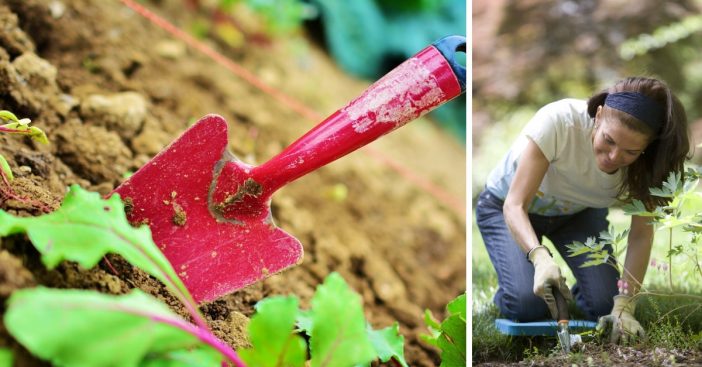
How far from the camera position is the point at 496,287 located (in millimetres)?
1085

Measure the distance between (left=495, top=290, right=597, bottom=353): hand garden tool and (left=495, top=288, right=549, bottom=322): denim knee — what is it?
0.04 feet

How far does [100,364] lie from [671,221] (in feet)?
2.63

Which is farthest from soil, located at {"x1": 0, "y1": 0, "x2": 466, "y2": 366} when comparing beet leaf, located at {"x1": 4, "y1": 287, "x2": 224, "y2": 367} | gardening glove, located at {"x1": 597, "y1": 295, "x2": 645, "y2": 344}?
gardening glove, located at {"x1": 597, "y1": 295, "x2": 645, "y2": 344}

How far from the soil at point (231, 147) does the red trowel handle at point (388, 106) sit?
0.77 feet

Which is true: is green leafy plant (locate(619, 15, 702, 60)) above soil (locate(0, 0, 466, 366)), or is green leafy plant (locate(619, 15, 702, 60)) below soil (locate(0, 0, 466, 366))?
above

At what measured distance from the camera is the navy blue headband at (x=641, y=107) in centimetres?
99

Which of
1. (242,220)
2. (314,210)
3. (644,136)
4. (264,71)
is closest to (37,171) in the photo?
(242,220)

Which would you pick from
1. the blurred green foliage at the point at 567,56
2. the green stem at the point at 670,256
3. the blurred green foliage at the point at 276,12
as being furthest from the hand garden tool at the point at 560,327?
the blurred green foliage at the point at 276,12

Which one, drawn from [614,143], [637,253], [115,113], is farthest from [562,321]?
[115,113]

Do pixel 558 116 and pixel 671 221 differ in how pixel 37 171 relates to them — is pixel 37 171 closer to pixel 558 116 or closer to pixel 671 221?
pixel 558 116

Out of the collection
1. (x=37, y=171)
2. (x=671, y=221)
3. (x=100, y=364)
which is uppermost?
(x=671, y=221)

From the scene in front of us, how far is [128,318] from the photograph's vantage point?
615 millimetres

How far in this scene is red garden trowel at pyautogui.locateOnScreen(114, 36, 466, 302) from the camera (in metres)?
0.99

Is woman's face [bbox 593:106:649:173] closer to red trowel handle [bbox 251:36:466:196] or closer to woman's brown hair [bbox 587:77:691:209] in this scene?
woman's brown hair [bbox 587:77:691:209]
